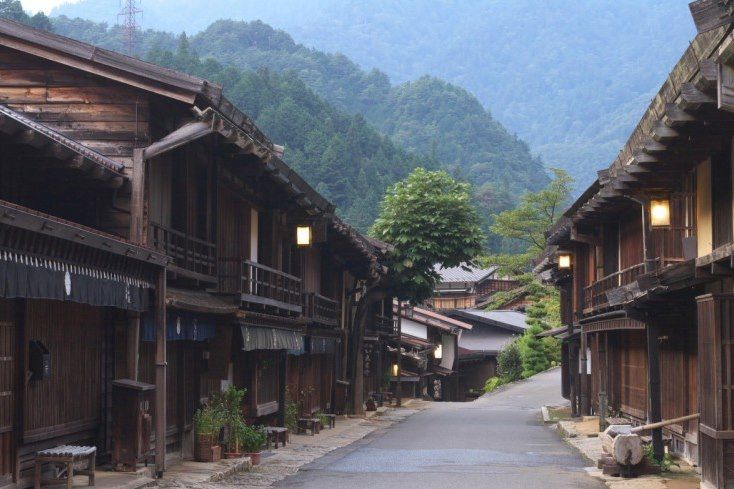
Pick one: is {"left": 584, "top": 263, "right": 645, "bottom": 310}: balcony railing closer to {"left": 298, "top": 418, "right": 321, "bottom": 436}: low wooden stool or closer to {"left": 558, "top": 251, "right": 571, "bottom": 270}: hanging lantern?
{"left": 558, "top": 251, "right": 571, "bottom": 270}: hanging lantern

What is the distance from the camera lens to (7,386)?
44.0ft

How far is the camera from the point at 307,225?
28.9 meters

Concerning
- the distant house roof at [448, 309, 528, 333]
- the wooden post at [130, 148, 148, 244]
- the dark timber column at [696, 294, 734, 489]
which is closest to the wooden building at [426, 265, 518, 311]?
the distant house roof at [448, 309, 528, 333]

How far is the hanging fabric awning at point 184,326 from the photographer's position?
1733 cm

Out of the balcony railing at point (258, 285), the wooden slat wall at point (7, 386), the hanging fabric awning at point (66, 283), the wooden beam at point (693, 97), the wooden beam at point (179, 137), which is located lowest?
the wooden slat wall at point (7, 386)

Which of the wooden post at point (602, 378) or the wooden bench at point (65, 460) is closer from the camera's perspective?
the wooden bench at point (65, 460)

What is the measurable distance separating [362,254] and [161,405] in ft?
69.1

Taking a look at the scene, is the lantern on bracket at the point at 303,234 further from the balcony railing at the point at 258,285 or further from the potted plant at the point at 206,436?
the potted plant at the point at 206,436

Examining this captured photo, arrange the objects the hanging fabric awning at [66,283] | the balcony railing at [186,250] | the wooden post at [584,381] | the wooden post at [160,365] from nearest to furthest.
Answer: the hanging fabric awning at [66,283]
the wooden post at [160,365]
the balcony railing at [186,250]
the wooden post at [584,381]

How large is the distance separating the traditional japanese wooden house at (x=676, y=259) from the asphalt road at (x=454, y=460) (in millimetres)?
2352

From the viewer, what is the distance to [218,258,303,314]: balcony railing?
21811 mm

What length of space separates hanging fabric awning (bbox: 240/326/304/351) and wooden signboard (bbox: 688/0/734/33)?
13.2 metres

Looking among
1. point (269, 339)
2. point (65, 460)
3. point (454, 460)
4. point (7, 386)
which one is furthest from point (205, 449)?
point (7, 386)

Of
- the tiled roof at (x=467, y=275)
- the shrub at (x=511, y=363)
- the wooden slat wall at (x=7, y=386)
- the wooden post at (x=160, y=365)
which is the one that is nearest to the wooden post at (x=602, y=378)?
the wooden post at (x=160, y=365)
